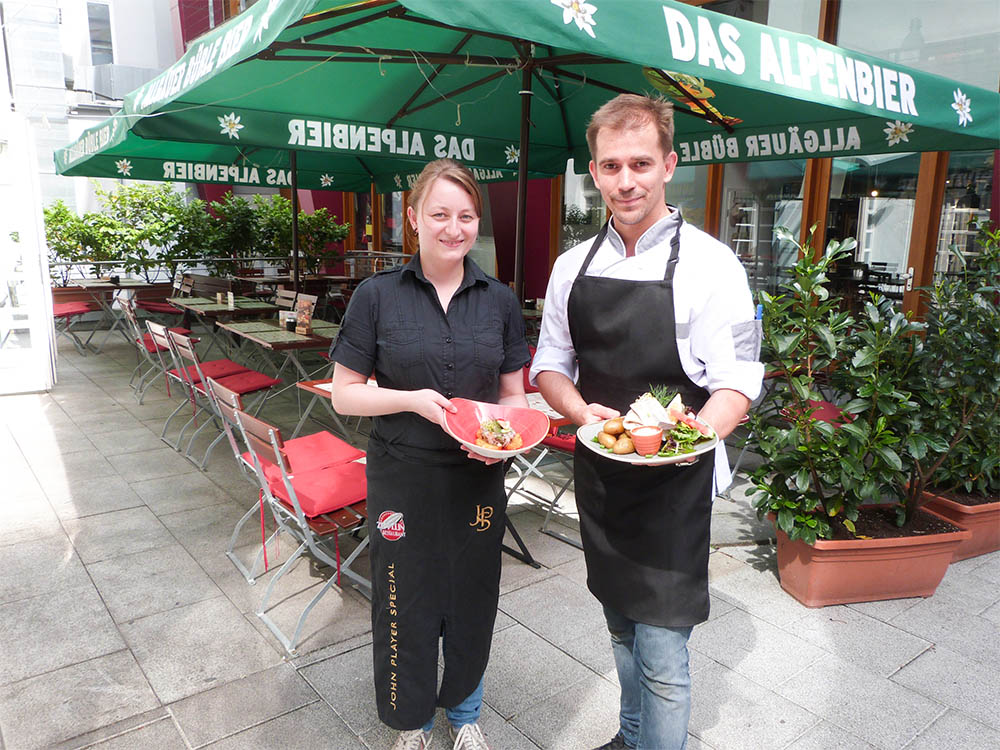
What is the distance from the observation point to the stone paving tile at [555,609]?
3.11 meters

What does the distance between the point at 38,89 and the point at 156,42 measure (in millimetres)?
8534

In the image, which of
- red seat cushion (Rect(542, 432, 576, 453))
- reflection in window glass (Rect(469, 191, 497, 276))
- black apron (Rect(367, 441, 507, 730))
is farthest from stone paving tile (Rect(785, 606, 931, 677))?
reflection in window glass (Rect(469, 191, 497, 276))

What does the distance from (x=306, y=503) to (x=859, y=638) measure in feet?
8.27

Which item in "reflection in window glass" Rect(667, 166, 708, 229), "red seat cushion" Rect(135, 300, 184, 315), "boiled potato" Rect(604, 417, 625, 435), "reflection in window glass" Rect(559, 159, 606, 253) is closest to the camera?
"boiled potato" Rect(604, 417, 625, 435)

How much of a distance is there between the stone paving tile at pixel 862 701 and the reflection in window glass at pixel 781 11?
6.06 metres

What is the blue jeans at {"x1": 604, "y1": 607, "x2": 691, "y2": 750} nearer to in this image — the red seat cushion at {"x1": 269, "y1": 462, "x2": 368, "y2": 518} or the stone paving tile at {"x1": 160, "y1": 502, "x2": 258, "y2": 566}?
the red seat cushion at {"x1": 269, "y1": 462, "x2": 368, "y2": 518}

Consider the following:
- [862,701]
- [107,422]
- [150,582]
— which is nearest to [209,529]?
[150,582]

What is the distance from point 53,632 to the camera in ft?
9.97

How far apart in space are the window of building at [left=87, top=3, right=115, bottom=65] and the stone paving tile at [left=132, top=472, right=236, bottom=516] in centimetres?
1718

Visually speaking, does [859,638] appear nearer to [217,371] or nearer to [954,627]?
[954,627]

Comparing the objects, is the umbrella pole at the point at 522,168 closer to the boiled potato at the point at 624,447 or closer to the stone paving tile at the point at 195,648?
the stone paving tile at the point at 195,648

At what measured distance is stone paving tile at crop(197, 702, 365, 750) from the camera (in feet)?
7.80

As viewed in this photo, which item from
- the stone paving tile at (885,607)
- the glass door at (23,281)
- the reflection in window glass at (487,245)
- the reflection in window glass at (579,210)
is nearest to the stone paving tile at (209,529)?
the stone paving tile at (885,607)

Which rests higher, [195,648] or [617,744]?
[617,744]
